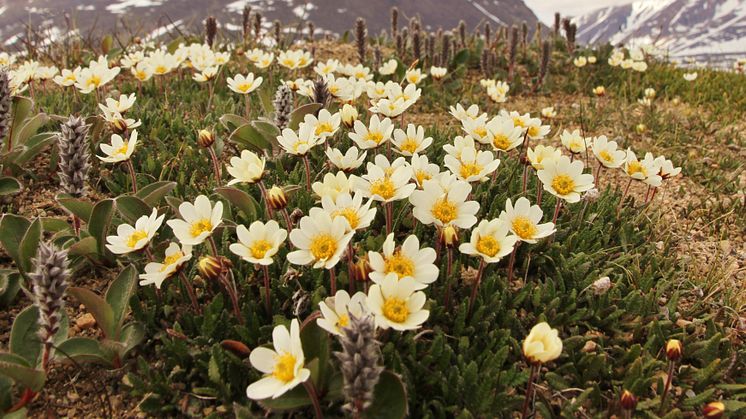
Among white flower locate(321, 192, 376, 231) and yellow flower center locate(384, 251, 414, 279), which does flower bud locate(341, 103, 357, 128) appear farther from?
yellow flower center locate(384, 251, 414, 279)

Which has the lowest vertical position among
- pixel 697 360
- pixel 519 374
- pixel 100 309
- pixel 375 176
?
pixel 697 360

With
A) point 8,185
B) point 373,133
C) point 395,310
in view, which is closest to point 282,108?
point 373,133

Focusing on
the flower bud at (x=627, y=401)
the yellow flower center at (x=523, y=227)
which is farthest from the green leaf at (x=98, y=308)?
the flower bud at (x=627, y=401)

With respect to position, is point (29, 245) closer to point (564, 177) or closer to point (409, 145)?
point (409, 145)

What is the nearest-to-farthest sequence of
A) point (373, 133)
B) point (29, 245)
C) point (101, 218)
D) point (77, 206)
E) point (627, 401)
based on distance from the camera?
1. point (627, 401)
2. point (29, 245)
3. point (101, 218)
4. point (77, 206)
5. point (373, 133)

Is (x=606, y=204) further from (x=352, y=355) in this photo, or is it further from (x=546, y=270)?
(x=352, y=355)

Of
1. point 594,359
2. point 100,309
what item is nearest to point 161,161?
point 100,309

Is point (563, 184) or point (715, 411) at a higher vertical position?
point (563, 184)
